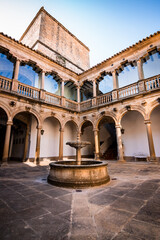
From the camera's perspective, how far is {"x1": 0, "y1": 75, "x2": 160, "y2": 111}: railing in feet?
27.4

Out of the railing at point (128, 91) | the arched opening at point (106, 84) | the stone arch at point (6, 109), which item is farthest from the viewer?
the arched opening at point (106, 84)

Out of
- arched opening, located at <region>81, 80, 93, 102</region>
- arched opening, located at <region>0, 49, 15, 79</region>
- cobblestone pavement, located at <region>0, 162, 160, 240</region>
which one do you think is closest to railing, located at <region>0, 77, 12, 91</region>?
arched opening, located at <region>0, 49, 15, 79</region>

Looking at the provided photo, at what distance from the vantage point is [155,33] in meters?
8.59

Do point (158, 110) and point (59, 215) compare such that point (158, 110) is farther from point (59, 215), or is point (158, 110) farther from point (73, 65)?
point (73, 65)

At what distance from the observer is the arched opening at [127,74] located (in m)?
10.6

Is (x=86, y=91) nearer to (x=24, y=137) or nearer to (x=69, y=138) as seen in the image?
(x=69, y=138)

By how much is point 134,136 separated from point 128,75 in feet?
17.2

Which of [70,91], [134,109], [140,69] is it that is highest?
[70,91]

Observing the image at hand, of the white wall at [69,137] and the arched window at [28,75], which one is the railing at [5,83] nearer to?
the arched window at [28,75]

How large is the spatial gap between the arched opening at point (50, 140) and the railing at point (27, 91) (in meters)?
2.54

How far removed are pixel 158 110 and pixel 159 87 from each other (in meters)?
2.19

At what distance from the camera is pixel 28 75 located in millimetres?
11320

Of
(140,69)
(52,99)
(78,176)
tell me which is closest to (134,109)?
(140,69)

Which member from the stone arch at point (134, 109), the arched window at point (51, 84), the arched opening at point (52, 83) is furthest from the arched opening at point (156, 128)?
the arched window at point (51, 84)
